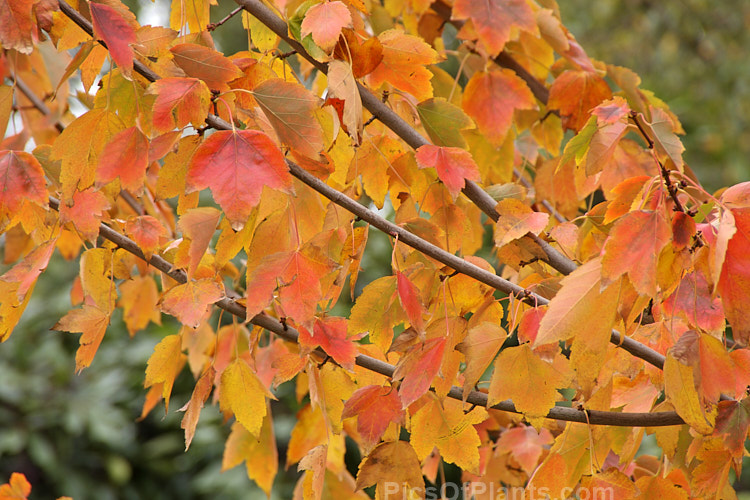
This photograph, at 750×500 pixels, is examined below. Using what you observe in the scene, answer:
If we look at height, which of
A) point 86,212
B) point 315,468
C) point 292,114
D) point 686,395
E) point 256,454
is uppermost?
point 292,114

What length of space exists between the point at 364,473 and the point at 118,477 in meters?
2.20

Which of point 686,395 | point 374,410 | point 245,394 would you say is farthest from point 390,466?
point 686,395

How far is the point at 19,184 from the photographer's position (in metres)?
0.63

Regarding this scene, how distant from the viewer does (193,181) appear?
1.72ft

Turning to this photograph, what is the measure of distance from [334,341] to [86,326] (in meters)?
0.27

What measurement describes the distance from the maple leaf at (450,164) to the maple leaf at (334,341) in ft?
0.55

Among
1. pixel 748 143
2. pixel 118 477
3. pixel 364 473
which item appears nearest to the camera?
pixel 364 473

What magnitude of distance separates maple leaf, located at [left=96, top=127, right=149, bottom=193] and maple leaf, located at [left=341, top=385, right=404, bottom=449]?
0.90 feet

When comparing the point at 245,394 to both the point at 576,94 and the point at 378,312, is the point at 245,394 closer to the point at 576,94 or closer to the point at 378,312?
the point at 378,312

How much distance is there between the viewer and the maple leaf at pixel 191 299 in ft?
2.04

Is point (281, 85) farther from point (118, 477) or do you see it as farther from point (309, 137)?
point (118, 477)

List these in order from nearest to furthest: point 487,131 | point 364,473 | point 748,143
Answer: point 364,473 < point 487,131 < point 748,143

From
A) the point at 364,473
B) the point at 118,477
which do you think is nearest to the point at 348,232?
the point at 364,473

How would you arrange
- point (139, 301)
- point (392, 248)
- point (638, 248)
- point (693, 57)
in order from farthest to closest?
point (693, 57)
point (139, 301)
point (392, 248)
point (638, 248)
